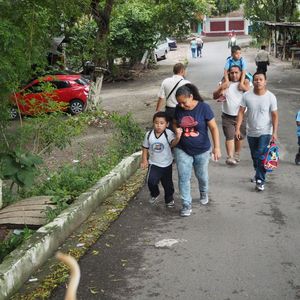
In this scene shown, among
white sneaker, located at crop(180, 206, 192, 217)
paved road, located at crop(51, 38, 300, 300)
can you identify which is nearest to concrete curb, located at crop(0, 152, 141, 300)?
paved road, located at crop(51, 38, 300, 300)

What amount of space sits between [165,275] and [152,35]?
82.1 ft

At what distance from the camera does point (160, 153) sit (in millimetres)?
6414

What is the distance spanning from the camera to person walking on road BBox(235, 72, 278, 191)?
7.18 m

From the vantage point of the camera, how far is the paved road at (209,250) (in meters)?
4.36

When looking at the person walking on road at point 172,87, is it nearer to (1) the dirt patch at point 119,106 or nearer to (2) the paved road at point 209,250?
(2) the paved road at point 209,250

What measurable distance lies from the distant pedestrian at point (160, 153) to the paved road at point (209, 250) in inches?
13.9

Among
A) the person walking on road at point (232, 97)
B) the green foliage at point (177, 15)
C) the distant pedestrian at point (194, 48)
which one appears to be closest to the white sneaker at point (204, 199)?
the person walking on road at point (232, 97)

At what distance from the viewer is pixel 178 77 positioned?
8172mm

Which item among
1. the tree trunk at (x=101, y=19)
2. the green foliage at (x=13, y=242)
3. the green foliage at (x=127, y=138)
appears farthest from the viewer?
the tree trunk at (x=101, y=19)

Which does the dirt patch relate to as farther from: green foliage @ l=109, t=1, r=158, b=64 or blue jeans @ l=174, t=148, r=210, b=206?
blue jeans @ l=174, t=148, r=210, b=206

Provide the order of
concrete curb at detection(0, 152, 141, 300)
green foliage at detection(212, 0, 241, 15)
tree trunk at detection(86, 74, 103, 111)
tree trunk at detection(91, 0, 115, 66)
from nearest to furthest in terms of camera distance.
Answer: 1. concrete curb at detection(0, 152, 141, 300)
2. tree trunk at detection(91, 0, 115, 66)
3. tree trunk at detection(86, 74, 103, 111)
4. green foliage at detection(212, 0, 241, 15)

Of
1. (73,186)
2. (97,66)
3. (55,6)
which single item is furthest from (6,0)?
(97,66)

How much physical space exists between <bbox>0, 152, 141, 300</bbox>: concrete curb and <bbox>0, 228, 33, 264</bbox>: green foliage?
0.15 metres

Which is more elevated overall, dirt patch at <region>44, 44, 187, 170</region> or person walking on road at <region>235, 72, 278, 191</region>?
person walking on road at <region>235, 72, 278, 191</region>
